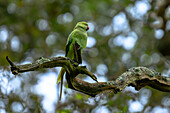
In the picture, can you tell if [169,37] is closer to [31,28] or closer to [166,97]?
[166,97]

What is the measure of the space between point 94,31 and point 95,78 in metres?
6.67

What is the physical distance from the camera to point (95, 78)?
3291mm

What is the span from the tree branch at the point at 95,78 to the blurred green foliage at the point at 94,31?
3441 mm

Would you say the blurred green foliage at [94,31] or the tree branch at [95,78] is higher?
the blurred green foliage at [94,31]

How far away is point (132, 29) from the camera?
9.66 metres

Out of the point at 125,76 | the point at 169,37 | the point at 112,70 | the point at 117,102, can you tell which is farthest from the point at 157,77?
the point at 112,70

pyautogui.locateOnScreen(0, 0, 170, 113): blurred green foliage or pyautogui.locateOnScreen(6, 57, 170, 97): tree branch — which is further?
pyautogui.locateOnScreen(0, 0, 170, 113): blurred green foliage

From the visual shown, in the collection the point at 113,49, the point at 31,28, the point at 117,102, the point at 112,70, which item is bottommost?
the point at 117,102

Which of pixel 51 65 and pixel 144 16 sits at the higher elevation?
pixel 144 16

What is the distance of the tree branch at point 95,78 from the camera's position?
284 centimetres

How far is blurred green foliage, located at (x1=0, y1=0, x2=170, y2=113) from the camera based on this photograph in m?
8.17

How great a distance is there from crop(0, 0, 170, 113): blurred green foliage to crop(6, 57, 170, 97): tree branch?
135 inches

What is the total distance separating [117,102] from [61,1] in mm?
5991

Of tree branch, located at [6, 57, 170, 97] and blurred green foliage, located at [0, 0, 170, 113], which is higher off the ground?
blurred green foliage, located at [0, 0, 170, 113]
